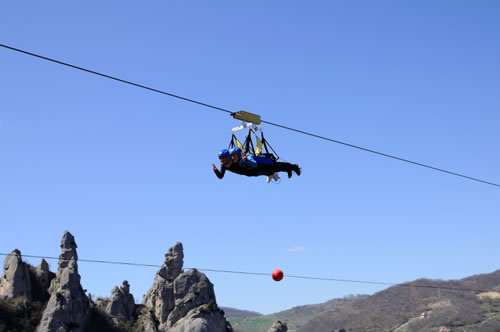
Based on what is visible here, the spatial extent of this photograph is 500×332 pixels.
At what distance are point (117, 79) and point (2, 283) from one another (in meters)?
89.7

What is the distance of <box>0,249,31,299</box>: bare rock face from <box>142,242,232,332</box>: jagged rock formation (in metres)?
22.1

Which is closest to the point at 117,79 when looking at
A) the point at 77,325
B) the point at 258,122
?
the point at 258,122

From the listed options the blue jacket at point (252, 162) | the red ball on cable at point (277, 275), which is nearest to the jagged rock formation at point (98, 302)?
the red ball on cable at point (277, 275)

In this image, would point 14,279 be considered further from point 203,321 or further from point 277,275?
point 277,275

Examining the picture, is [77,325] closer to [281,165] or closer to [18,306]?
[18,306]

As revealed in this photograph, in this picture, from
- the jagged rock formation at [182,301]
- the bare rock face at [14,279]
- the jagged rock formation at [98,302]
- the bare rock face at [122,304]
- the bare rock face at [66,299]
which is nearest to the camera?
the bare rock face at [66,299]

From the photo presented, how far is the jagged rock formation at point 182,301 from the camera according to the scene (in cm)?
10225

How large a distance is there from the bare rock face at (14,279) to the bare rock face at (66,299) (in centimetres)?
437

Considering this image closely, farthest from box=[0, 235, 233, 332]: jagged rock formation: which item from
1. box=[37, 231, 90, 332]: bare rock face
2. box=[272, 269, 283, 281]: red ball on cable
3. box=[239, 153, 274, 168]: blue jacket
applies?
box=[239, 153, 274, 168]: blue jacket

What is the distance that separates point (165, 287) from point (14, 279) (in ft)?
82.5

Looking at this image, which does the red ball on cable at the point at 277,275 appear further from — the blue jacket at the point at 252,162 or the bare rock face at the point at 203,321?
the bare rock face at the point at 203,321

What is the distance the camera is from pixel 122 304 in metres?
109

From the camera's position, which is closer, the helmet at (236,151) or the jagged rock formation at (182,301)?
the helmet at (236,151)

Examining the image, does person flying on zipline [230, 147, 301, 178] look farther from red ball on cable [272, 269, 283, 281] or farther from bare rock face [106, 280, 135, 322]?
bare rock face [106, 280, 135, 322]
